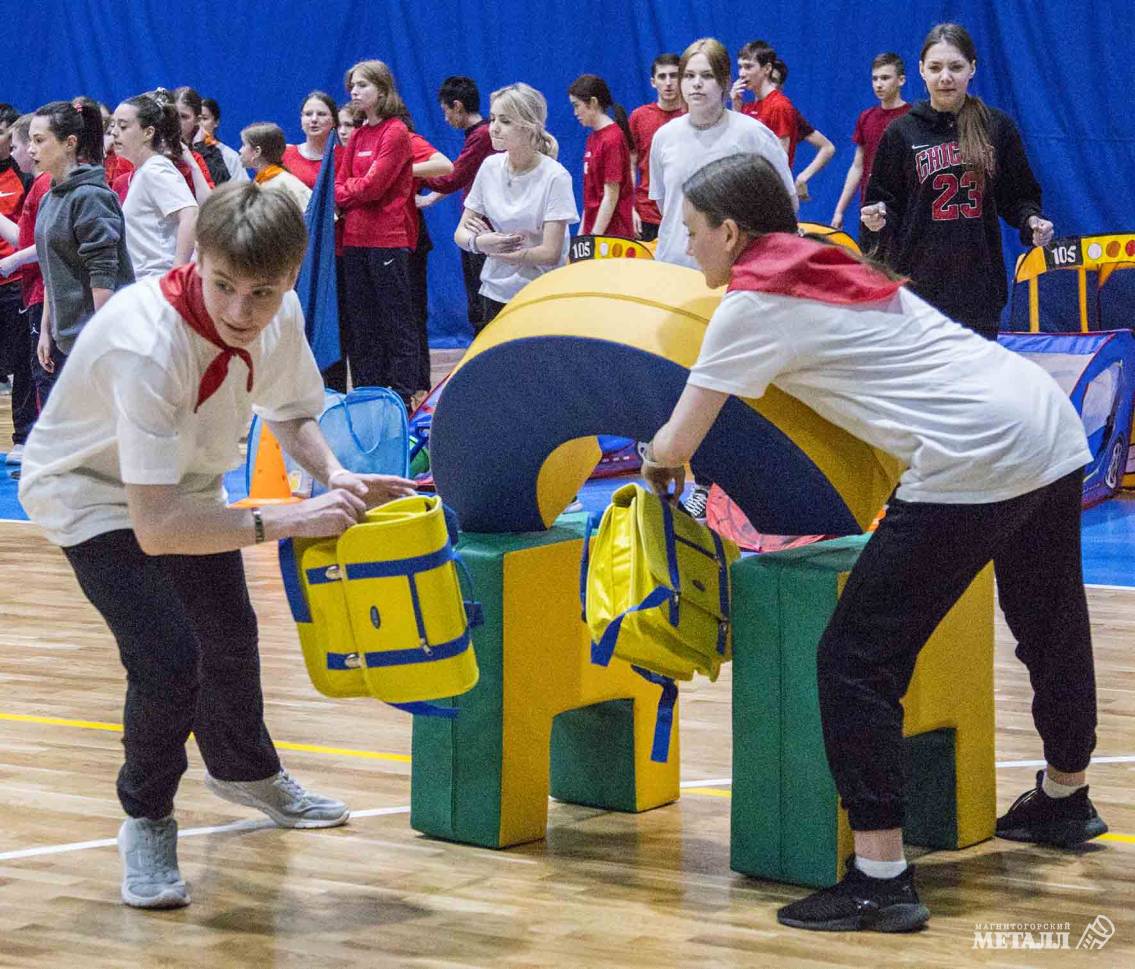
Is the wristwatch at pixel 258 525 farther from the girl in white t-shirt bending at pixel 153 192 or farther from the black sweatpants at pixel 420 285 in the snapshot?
the black sweatpants at pixel 420 285

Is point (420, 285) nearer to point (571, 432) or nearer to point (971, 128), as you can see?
point (971, 128)

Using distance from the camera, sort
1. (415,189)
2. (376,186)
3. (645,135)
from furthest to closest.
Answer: (645,135)
(415,189)
(376,186)

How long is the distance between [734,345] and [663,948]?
3.50 ft

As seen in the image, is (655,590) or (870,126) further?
(870,126)

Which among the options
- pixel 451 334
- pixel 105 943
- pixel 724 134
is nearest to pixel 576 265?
pixel 105 943

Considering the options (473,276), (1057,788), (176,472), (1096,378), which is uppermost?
(473,276)

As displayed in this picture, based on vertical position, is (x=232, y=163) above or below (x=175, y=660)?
above

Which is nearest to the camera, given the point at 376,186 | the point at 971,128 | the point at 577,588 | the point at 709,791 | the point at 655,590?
the point at 655,590

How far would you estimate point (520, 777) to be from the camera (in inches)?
155

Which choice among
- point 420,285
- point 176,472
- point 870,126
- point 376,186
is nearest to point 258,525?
point 176,472

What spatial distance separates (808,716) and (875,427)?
62 centimetres

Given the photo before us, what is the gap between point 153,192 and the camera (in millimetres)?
7492

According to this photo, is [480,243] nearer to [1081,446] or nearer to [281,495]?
[281,495]

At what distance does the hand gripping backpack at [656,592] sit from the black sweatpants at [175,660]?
710 millimetres
